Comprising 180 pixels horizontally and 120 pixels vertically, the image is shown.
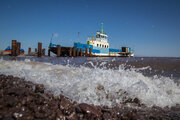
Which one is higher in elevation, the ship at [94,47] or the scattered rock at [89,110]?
the ship at [94,47]

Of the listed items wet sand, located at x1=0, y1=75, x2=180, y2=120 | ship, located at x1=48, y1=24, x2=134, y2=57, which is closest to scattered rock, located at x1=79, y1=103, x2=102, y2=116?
wet sand, located at x1=0, y1=75, x2=180, y2=120

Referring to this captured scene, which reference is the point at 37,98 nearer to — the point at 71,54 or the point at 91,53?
the point at 71,54

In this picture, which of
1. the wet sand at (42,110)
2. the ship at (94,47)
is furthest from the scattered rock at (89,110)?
the ship at (94,47)

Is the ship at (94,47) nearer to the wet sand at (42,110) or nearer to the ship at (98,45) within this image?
the ship at (98,45)

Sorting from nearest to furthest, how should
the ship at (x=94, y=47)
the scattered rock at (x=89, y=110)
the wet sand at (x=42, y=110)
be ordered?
the wet sand at (x=42, y=110), the scattered rock at (x=89, y=110), the ship at (x=94, y=47)

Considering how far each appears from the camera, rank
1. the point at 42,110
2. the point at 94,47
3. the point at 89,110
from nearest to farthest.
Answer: the point at 42,110 → the point at 89,110 → the point at 94,47

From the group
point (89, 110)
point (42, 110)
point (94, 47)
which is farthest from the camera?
point (94, 47)

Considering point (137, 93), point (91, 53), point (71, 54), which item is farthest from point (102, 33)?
point (137, 93)

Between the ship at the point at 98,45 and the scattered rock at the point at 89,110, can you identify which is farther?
the ship at the point at 98,45

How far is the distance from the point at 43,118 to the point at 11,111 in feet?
1.02

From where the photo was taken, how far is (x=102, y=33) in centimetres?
3688

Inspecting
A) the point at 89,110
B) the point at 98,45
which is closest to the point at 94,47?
the point at 98,45

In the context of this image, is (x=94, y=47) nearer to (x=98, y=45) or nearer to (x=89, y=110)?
(x=98, y=45)

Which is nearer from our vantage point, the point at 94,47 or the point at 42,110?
the point at 42,110
